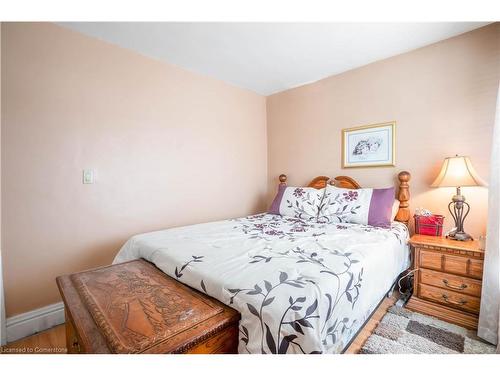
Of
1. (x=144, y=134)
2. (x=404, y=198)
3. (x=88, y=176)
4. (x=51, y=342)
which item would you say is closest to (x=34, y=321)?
(x=51, y=342)

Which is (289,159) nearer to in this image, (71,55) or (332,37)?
(332,37)

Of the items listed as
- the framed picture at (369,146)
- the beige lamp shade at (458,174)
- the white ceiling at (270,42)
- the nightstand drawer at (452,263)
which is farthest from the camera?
the framed picture at (369,146)

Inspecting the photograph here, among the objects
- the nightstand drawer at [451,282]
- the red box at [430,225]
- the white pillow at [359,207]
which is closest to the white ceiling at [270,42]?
the white pillow at [359,207]

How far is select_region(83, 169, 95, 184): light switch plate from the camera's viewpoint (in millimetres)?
1914

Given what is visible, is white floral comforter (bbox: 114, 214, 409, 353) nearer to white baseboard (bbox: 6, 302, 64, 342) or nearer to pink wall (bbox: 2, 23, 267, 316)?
pink wall (bbox: 2, 23, 267, 316)

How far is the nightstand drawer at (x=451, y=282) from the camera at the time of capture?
161cm

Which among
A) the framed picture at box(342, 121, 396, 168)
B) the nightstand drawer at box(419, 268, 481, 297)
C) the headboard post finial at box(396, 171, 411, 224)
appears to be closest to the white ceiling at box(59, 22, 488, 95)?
the framed picture at box(342, 121, 396, 168)

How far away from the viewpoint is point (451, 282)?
1.70 meters

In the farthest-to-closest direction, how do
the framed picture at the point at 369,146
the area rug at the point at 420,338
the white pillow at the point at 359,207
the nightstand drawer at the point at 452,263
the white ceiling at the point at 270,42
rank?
the framed picture at the point at 369,146 → the white pillow at the point at 359,207 → the white ceiling at the point at 270,42 → the nightstand drawer at the point at 452,263 → the area rug at the point at 420,338

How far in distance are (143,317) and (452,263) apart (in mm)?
2064

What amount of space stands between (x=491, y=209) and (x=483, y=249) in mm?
339

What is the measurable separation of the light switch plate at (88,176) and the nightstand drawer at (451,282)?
2794 mm

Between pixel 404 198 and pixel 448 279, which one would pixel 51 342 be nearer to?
pixel 448 279

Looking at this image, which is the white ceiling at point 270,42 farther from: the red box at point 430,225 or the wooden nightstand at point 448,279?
the wooden nightstand at point 448,279
